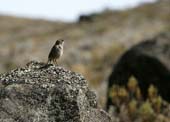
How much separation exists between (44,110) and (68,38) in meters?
29.6

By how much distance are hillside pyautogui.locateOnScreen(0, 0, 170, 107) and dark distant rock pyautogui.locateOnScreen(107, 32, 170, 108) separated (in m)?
8.60

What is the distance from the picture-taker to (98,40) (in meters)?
33.3

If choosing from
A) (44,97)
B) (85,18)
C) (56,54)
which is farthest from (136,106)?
(85,18)

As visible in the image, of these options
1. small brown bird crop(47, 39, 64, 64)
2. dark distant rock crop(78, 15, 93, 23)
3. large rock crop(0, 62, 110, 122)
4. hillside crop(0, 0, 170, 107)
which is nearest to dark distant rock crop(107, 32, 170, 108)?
small brown bird crop(47, 39, 64, 64)

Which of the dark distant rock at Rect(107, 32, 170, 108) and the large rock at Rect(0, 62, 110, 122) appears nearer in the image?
the large rock at Rect(0, 62, 110, 122)

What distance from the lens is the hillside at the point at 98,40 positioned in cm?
2750

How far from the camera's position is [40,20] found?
57594mm

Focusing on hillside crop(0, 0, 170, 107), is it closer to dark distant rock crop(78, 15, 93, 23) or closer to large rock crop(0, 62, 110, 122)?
dark distant rock crop(78, 15, 93, 23)

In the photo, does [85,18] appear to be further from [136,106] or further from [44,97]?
[44,97]

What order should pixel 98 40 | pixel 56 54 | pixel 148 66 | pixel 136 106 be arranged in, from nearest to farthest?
1. pixel 56 54
2. pixel 136 106
3. pixel 148 66
4. pixel 98 40

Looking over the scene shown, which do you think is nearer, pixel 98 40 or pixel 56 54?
pixel 56 54

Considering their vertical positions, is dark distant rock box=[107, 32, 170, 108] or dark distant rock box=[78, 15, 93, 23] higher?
dark distant rock box=[78, 15, 93, 23]

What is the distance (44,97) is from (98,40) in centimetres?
2764

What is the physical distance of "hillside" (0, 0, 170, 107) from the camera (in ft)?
90.2
